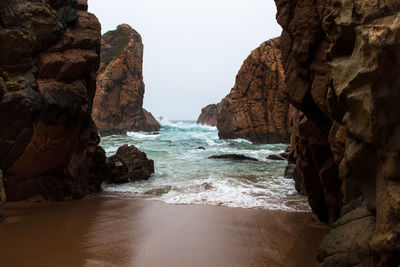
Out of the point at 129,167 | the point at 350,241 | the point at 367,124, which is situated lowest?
the point at 129,167

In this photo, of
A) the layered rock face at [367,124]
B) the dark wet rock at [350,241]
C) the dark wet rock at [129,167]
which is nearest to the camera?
the layered rock face at [367,124]

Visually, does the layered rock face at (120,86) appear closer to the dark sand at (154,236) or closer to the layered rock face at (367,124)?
the dark sand at (154,236)

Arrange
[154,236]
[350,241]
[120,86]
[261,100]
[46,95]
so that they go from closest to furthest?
[350,241] < [154,236] < [46,95] < [261,100] < [120,86]

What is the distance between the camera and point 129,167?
1270cm

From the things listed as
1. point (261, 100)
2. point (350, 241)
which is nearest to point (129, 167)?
point (350, 241)

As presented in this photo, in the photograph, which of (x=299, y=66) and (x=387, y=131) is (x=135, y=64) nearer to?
(x=299, y=66)

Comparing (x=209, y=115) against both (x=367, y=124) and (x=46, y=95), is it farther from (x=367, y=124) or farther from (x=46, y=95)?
(x=367, y=124)

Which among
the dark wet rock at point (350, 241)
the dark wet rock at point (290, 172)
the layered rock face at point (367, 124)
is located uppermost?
the layered rock face at point (367, 124)

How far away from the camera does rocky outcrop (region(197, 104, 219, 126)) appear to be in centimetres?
8016

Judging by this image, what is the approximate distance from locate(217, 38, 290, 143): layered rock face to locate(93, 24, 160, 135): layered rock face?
1999 centimetres

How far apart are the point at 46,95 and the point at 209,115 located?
74.3 metres

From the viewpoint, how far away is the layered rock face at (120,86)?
4653cm

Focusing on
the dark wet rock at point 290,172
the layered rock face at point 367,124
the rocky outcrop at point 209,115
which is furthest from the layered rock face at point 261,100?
the rocky outcrop at point 209,115

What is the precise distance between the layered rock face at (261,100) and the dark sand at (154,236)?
86.0 feet
